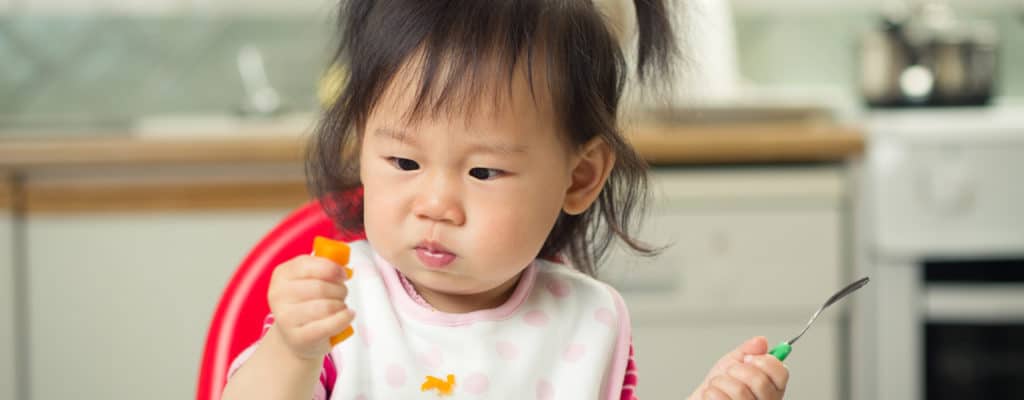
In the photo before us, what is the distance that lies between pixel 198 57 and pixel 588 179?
214 centimetres

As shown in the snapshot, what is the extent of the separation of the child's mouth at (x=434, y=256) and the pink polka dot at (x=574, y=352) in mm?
184

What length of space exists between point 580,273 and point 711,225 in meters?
1.24

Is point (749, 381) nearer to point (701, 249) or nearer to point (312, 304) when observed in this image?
point (312, 304)

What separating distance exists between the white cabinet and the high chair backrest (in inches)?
45.6

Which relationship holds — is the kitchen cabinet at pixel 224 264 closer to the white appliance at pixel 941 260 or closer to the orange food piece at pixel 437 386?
the white appliance at pixel 941 260

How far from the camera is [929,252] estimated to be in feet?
7.23

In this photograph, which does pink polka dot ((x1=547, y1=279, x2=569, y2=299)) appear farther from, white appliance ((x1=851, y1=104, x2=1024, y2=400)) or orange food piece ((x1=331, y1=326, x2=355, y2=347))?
white appliance ((x1=851, y1=104, x2=1024, y2=400))

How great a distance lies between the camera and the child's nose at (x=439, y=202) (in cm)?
78

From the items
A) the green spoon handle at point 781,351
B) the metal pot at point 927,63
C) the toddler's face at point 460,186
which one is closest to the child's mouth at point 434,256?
the toddler's face at point 460,186

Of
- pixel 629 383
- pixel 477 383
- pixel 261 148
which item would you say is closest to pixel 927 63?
pixel 261 148

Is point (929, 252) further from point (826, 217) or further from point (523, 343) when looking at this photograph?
point (523, 343)

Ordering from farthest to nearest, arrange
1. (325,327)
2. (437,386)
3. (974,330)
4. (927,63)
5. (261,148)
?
(927,63)
(974,330)
(261,148)
(437,386)
(325,327)

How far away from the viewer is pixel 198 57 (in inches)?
113

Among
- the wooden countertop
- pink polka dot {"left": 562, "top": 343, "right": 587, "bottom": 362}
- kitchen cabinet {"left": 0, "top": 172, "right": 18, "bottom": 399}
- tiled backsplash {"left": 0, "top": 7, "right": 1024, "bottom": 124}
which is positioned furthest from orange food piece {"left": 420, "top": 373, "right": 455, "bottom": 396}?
tiled backsplash {"left": 0, "top": 7, "right": 1024, "bottom": 124}
